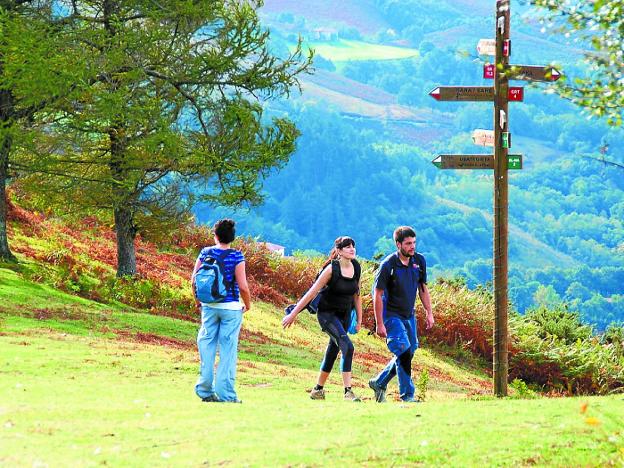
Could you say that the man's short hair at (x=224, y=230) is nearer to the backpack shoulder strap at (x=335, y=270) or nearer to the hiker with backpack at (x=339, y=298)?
the hiker with backpack at (x=339, y=298)

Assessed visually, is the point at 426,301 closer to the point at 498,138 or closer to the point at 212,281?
the point at 498,138

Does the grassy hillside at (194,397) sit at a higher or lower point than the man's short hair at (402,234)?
lower

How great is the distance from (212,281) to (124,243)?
15.0 m

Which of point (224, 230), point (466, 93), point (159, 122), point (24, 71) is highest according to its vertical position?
point (24, 71)

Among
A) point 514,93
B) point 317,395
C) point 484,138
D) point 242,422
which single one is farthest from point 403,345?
point 514,93

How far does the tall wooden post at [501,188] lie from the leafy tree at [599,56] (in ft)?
16.7

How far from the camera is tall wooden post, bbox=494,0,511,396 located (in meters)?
12.7

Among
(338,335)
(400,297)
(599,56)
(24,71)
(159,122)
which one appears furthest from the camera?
(159,122)

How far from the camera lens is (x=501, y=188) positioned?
→ 13.1 metres

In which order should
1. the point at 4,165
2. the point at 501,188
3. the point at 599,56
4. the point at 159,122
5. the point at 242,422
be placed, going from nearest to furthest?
the point at 599,56 < the point at 242,422 < the point at 501,188 < the point at 159,122 < the point at 4,165

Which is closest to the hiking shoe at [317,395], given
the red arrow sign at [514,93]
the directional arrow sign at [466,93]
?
the directional arrow sign at [466,93]

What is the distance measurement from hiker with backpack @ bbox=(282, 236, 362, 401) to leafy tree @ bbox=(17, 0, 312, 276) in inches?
463

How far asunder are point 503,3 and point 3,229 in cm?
1444

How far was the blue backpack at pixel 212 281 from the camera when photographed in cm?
1073
